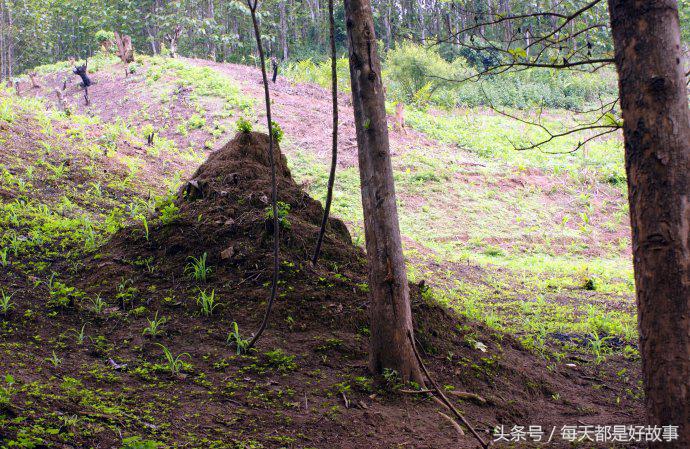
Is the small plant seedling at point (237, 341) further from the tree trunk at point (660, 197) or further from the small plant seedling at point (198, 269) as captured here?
the tree trunk at point (660, 197)

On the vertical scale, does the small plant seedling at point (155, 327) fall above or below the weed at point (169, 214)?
below

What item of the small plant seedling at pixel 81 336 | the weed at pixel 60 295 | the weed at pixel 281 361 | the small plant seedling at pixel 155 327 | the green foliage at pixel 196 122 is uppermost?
the green foliage at pixel 196 122

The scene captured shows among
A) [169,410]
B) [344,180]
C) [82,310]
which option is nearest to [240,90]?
[344,180]

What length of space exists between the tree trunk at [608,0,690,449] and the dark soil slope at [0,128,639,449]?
50.6 inches

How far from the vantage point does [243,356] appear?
13.5ft

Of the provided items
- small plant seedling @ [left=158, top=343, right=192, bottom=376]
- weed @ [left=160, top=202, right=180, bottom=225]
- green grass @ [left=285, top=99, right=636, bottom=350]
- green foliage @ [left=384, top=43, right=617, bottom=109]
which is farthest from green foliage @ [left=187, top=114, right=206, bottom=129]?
small plant seedling @ [left=158, top=343, right=192, bottom=376]

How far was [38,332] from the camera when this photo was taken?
13.3 ft

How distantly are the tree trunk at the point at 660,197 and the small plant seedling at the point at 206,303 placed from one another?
3223mm

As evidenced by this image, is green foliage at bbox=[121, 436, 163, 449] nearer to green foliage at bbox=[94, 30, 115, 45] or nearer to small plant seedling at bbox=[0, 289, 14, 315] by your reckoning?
small plant seedling at bbox=[0, 289, 14, 315]

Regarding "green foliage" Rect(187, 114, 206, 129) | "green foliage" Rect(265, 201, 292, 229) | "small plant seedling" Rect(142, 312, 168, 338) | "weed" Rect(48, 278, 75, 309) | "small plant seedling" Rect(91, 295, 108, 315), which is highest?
"green foliage" Rect(187, 114, 206, 129)

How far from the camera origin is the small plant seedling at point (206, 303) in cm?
462

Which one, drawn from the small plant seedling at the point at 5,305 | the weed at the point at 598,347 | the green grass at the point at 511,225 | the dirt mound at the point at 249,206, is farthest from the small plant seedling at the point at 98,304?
the weed at the point at 598,347

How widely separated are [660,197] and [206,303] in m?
3.42

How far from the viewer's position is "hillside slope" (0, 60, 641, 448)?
320cm
